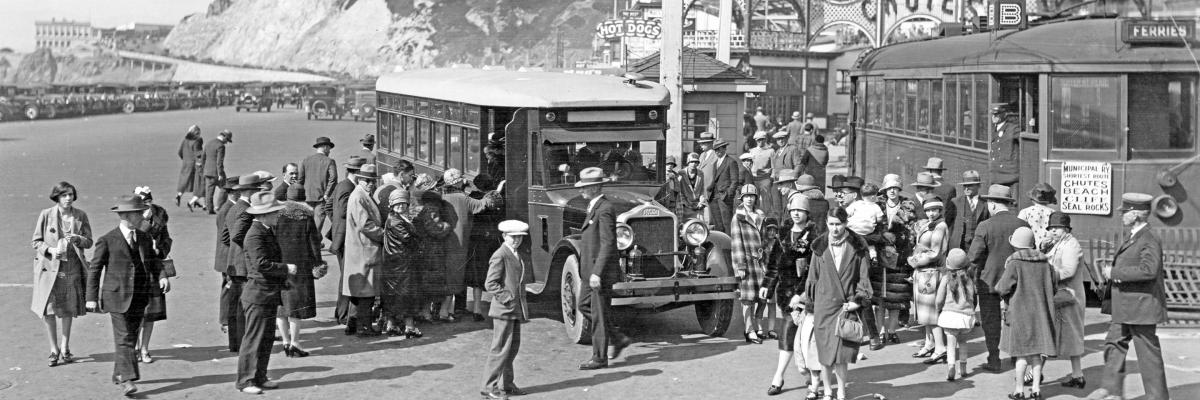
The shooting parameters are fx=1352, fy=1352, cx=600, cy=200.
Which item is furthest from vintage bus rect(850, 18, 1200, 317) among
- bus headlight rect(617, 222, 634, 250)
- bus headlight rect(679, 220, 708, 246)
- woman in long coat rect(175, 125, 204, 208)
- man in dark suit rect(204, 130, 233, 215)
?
woman in long coat rect(175, 125, 204, 208)

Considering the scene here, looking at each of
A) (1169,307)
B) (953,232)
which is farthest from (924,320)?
(1169,307)

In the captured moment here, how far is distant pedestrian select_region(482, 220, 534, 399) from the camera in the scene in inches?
387

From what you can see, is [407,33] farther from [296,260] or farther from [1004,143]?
[296,260]

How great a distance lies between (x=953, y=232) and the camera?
1270 centimetres

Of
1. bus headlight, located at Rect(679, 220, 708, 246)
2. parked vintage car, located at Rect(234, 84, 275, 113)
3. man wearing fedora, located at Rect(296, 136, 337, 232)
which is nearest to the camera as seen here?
bus headlight, located at Rect(679, 220, 708, 246)

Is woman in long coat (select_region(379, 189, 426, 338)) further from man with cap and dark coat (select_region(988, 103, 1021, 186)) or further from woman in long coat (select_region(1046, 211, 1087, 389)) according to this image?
man with cap and dark coat (select_region(988, 103, 1021, 186))

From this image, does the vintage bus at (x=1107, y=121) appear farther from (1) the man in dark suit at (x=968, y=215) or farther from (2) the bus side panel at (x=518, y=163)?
(2) the bus side panel at (x=518, y=163)

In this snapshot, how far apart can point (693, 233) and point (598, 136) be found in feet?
4.85

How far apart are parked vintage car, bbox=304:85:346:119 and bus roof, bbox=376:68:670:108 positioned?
5501 centimetres

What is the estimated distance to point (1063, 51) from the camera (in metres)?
14.1

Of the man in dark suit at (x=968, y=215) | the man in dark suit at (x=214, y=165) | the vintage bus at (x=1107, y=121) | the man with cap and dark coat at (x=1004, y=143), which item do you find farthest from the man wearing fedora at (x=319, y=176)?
the vintage bus at (x=1107, y=121)

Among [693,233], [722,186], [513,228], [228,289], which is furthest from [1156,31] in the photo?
[228,289]

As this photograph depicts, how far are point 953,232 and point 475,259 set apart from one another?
14.8ft

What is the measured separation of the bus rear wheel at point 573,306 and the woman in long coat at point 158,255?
11.0 feet
